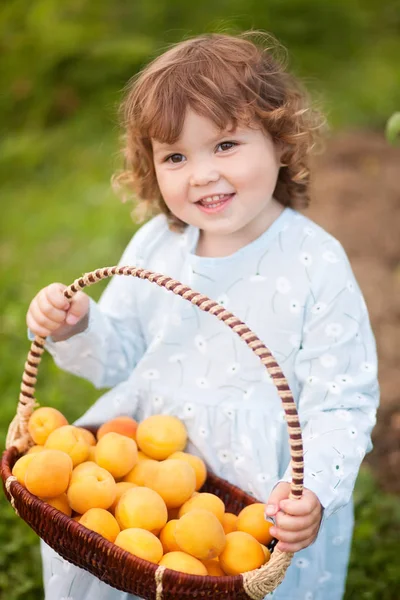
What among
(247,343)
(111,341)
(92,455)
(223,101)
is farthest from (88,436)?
(223,101)

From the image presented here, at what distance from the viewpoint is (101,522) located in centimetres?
143

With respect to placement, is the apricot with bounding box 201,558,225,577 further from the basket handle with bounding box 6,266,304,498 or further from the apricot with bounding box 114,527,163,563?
the basket handle with bounding box 6,266,304,498

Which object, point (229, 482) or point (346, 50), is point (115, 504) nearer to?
point (229, 482)

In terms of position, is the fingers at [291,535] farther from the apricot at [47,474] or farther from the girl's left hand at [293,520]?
the apricot at [47,474]

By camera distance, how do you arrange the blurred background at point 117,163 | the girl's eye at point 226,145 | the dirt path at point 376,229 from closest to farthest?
the girl's eye at point 226,145 → the blurred background at point 117,163 → the dirt path at point 376,229

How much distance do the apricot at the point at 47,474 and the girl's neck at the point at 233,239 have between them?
0.62 meters

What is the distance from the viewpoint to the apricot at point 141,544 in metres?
1.38

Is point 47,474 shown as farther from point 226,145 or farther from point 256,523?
point 226,145

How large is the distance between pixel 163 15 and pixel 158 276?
5.57 m

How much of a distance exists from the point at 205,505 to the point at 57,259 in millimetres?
2671

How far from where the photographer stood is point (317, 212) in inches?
172

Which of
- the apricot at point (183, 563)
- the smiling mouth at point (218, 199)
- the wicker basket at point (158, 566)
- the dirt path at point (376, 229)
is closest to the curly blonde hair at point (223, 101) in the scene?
the smiling mouth at point (218, 199)

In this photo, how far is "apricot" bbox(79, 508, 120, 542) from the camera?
1.43 meters

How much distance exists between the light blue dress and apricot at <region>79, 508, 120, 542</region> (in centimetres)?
21
